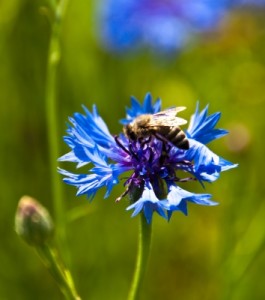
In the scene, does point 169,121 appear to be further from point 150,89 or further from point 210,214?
point 150,89

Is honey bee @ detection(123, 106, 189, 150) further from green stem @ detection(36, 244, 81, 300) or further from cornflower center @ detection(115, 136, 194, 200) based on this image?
green stem @ detection(36, 244, 81, 300)

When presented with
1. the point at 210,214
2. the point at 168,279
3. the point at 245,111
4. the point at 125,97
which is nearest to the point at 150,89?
the point at 125,97

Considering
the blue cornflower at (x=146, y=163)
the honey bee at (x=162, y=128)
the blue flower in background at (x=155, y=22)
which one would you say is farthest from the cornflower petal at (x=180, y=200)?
the blue flower in background at (x=155, y=22)

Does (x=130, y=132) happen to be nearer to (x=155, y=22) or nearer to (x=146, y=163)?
(x=146, y=163)

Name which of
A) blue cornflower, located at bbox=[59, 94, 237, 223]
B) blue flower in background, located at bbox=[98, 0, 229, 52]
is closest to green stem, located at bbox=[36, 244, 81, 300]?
blue cornflower, located at bbox=[59, 94, 237, 223]

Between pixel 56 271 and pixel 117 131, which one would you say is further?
pixel 117 131

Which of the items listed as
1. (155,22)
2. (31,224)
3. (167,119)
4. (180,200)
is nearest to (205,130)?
(167,119)
